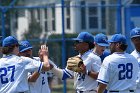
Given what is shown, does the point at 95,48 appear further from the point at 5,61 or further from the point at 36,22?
the point at 36,22

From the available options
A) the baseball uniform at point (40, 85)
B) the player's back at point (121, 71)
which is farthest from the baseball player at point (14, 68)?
the baseball uniform at point (40, 85)

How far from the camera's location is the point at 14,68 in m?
7.79

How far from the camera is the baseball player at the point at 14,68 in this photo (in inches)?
307

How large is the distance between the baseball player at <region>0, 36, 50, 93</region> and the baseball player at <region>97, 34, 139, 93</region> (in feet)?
2.72

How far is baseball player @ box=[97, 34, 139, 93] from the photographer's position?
314 inches

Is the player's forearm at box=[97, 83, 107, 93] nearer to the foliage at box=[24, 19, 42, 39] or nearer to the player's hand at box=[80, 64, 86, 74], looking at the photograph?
the player's hand at box=[80, 64, 86, 74]

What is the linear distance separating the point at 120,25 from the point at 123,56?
6.09 metres

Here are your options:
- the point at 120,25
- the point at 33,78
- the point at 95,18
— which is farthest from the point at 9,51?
the point at 95,18

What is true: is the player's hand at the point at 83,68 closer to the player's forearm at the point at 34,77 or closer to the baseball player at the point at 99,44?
the baseball player at the point at 99,44

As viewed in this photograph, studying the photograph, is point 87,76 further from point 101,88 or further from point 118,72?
point 118,72

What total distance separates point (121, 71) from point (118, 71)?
0.19 ft

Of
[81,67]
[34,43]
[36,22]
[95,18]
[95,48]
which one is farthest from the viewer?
[36,22]

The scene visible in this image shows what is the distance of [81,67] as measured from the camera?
8.58 meters

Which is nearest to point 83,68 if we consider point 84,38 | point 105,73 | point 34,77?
point 84,38
